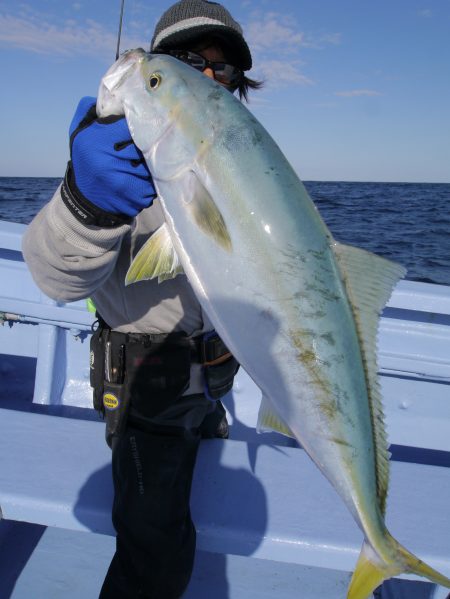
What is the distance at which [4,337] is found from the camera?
400cm

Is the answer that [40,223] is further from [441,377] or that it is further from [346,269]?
[441,377]

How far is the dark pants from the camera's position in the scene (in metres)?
2.03

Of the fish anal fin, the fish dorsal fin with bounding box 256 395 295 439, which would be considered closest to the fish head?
the fish dorsal fin with bounding box 256 395 295 439

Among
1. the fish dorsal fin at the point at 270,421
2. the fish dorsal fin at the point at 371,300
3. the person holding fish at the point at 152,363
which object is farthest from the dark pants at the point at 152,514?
the fish dorsal fin at the point at 371,300

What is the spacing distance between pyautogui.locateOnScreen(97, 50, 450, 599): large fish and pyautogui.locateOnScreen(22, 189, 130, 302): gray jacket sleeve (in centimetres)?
33

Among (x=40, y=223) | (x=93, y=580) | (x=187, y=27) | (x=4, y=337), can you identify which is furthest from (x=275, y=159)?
(x=4, y=337)

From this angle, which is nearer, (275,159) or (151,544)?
(275,159)

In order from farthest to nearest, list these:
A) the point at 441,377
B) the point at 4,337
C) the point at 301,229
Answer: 1. the point at 4,337
2. the point at 441,377
3. the point at 301,229

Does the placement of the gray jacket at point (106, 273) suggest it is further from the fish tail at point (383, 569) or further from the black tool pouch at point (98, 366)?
the fish tail at point (383, 569)

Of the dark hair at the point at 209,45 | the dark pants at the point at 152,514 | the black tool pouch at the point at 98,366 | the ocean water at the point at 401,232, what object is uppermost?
the ocean water at the point at 401,232

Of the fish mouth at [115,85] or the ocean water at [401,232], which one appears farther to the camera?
the ocean water at [401,232]

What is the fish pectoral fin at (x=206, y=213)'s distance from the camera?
1.47 meters

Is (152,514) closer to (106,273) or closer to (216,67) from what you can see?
(106,273)

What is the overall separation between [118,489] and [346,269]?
1.42 m
